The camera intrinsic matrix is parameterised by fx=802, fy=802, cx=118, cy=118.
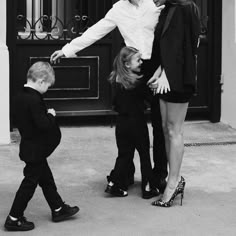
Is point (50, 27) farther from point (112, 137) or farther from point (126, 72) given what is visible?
point (126, 72)

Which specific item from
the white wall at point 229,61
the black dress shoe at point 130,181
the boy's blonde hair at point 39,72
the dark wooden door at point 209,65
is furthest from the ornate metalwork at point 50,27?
the boy's blonde hair at point 39,72

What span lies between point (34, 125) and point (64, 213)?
731 millimetres

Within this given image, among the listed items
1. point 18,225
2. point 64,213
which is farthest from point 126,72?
point 18,225

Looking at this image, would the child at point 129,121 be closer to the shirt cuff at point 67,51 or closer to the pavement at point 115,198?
the pavement at point 115,198

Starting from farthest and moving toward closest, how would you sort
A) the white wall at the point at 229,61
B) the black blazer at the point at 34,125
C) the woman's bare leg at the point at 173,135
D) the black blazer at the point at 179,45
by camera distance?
the white wall at the point at 229,61
the woman's bare leg at the point at 173,135
the black blazer at the point at 179,45
the black blazer at the point at 34,125

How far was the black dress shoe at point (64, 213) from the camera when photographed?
5977 mm

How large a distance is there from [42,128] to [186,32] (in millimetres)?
1381

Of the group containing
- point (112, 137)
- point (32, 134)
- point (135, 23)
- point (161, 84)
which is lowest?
point (112, 137)

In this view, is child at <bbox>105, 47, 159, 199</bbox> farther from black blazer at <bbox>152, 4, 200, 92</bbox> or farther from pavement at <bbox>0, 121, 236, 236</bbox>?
black blazer at <bbox>152, 4, 200, 92</bbox>

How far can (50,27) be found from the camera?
921cm

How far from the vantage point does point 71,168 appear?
768 centimetres

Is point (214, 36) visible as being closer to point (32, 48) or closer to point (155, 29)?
point (32, 48)

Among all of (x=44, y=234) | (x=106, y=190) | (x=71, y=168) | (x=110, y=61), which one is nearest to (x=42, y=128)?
(x=44, y=234)

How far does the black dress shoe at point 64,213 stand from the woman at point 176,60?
0.98 meters
